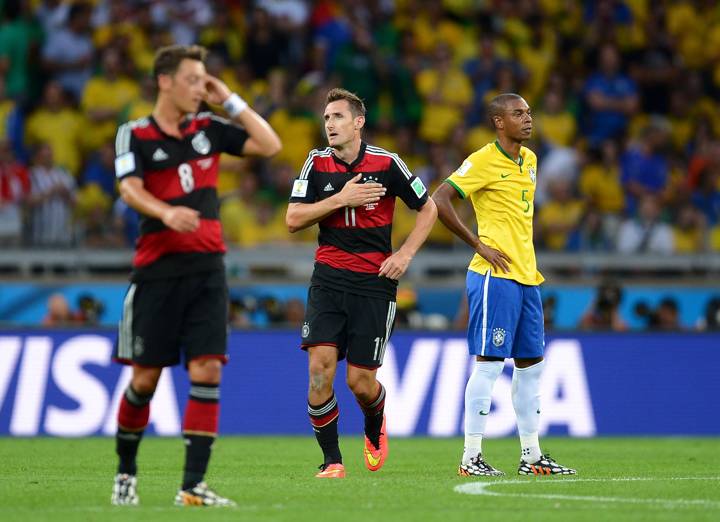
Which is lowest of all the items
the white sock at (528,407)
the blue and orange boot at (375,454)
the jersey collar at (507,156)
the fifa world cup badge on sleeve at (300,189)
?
the blue and orange boot at (375,454)

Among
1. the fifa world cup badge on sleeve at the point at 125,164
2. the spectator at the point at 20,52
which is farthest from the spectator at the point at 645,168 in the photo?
the fifa world cup badge on sleeve at the point at 125,164

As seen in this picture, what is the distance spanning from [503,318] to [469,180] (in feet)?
3.36

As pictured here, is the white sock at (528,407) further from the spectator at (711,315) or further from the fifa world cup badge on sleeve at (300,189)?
the spectator at (711,315)

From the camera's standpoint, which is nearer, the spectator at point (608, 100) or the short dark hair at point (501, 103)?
the short dark hair at point (501, 103)

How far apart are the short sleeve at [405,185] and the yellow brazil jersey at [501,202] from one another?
1.28 feet

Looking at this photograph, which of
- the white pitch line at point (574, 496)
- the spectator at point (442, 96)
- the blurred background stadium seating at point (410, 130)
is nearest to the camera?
the white pitch line at point (574, 496)

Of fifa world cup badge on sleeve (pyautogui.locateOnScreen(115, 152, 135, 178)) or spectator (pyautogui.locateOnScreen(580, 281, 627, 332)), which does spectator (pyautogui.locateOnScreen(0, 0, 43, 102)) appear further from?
fifa world cup badge on sleeve (pyautogui.locateOnScreen(115, 152, 135, 178))

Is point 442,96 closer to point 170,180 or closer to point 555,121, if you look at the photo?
point 555,121

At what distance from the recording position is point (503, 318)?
971 cm

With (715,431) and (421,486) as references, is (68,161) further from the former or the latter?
Result: (421,486)

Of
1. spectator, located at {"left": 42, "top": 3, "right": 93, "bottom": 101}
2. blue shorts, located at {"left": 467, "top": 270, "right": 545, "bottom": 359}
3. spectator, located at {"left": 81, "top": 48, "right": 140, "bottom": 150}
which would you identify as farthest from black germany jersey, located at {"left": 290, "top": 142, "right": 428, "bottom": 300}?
spectator, located at {"left": 42, "top": 3, "right": 93, "bottom": 101}

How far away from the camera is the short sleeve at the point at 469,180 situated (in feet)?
32.6

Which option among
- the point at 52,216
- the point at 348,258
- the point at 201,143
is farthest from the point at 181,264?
the point at 52,216

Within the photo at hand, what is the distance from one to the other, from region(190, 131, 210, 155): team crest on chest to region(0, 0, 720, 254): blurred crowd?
939 centimetres
